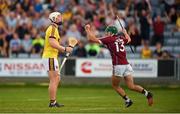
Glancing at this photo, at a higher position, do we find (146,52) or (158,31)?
(158,31)

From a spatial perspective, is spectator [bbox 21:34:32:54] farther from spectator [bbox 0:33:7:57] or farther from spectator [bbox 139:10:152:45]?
spectator [bbox 139:10:152:45]

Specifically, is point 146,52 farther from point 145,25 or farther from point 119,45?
point 119,45

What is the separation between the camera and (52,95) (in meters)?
19.0

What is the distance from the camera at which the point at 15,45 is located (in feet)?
103

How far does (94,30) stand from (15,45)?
364 centimetres

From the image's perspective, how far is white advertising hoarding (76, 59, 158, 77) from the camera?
29203 millimetres

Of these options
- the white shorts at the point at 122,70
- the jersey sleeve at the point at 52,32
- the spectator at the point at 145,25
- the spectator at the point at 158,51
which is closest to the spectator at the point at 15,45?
the spectator at the point at 145,25

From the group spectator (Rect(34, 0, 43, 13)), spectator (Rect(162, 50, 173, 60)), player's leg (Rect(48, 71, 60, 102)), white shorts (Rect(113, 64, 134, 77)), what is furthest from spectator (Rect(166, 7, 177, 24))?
player's leg (Rect(48, 71, 60, 102))

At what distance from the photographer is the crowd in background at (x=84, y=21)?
1228 inches

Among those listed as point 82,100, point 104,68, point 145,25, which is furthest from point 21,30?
point 82,100

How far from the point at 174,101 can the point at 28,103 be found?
455 cm

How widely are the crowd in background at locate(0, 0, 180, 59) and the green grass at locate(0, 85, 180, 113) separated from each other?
288 cm

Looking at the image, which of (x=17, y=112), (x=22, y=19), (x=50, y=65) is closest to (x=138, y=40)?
(x=22, y=19)

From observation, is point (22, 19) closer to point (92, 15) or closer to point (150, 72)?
point (92, 15)
